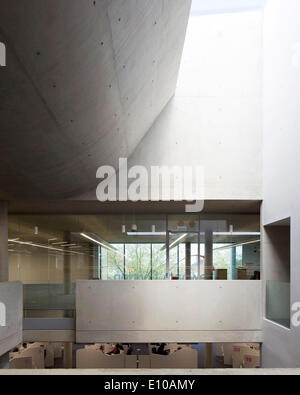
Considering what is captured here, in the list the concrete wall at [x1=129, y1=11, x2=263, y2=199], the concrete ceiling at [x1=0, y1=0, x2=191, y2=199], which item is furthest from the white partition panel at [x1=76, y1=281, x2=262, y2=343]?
the concrete ceiling at [x1=0, y1=0, x2=191, y2=199]

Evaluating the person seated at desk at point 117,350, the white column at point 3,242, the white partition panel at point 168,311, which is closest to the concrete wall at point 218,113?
the white partition panel at point 168,311

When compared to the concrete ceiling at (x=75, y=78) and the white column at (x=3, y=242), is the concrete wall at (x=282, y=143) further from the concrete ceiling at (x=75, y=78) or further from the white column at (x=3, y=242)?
the white column at (x=3, y=242)

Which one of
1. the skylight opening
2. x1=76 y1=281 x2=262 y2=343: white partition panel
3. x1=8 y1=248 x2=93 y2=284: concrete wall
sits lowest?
x1=76 y1=281 x2=262 y2=343: white partition panel

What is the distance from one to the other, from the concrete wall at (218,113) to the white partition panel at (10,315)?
3967 mm

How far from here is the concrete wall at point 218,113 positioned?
835cm

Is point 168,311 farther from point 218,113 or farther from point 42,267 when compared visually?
point 218,113

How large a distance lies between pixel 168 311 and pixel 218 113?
16.6 ft

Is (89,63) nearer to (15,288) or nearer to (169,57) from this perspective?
(169,57)

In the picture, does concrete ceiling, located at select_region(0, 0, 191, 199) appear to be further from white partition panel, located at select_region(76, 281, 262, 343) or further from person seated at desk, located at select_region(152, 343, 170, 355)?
person seated at desk, located at select_region(152, 343, 170, 355)

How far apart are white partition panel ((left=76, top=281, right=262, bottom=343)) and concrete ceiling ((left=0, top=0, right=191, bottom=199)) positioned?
11.6 ft

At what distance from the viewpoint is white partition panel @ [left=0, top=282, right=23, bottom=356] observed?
20.8ft

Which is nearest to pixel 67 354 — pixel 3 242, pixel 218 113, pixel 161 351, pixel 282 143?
pixel 161 351
